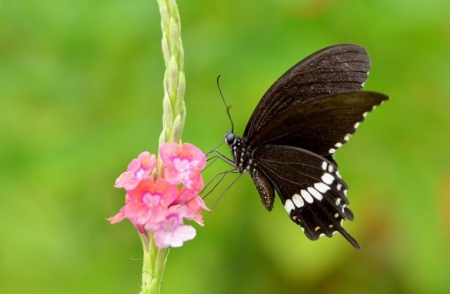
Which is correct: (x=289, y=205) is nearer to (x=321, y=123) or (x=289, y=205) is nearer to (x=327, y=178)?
(x=327, y=178)

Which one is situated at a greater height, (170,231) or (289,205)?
(289,205)

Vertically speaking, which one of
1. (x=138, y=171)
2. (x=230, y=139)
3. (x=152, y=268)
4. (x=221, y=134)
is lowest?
(x=152, y=268)

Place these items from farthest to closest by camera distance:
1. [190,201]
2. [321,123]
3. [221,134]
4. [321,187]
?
[221,134] → [321,187] → [321,123] → [190,201]

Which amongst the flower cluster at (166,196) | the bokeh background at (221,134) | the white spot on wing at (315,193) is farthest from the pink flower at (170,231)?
the bokeh background at (221,134)

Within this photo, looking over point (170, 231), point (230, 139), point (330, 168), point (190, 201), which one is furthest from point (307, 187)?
point (170, 231)

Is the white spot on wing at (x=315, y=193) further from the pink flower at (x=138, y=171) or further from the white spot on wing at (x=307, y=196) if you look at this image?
the pink flower at (x=138, y=171)

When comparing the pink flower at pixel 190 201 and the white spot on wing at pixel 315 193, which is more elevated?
the white spot on wing at pixel 315 193

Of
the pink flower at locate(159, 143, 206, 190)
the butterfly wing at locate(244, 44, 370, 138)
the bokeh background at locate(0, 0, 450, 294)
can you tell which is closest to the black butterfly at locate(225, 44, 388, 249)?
the butterfly wing at locate(244, 44, 370, 138)
